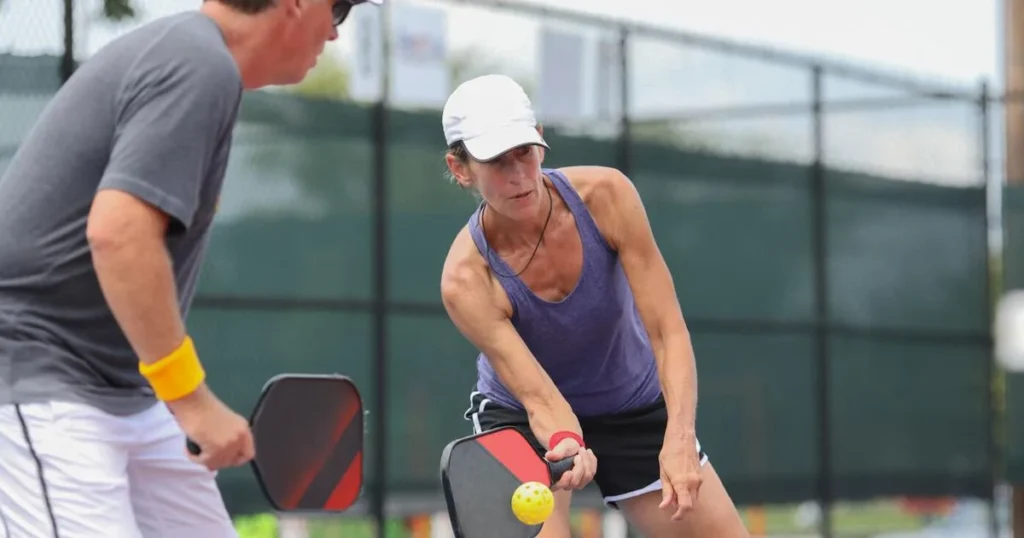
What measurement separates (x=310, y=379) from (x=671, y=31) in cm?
578

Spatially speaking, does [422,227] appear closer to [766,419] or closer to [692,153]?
[692,153]

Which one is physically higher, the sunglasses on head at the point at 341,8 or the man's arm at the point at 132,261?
the sunglasses on head at the point at 341,8

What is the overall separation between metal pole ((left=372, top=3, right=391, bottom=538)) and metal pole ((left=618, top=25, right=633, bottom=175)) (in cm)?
155

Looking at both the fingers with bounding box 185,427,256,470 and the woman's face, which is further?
the woman's face

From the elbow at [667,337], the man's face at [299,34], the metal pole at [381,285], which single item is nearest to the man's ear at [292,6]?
the man's face at [299,34]

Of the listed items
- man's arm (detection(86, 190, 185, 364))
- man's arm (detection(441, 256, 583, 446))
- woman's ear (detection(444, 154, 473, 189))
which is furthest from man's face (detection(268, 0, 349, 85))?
man's arm (detection(441, 256, 583, 446))

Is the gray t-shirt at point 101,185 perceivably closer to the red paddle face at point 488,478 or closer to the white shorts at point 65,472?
the white shorts at point 65,472

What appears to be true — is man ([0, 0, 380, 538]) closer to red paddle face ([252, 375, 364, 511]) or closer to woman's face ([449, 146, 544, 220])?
red paddle face ([252, 375, 364, 511])

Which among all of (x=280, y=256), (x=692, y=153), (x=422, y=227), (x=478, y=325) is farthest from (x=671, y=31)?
(x=478, y=325)

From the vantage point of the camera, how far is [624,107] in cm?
891

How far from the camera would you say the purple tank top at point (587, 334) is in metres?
4.26

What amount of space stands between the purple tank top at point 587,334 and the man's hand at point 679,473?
40 centimetres

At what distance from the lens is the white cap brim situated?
153 inches

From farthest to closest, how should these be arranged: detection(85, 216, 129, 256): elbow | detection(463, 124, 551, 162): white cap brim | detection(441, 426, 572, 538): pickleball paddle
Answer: detection(463, 124, 551, 162): white cap brim, detection(441, 426, 572, 538): pickleball paddle, detection(85, 216, 129, 256): elbow
